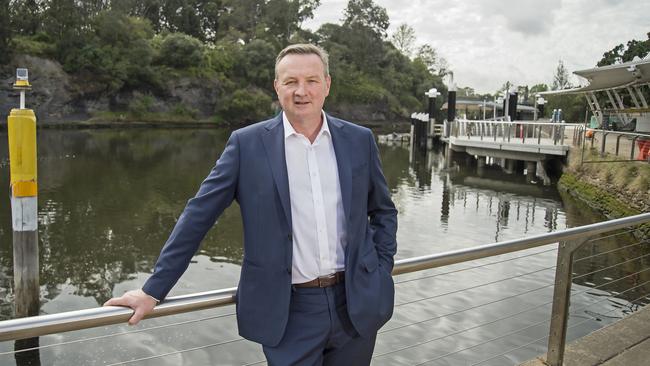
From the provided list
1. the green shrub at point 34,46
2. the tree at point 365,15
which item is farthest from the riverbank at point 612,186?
the tree at point 365,15

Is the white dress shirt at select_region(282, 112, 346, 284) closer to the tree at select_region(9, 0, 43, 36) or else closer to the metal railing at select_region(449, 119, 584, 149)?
the metal railing at select_region(449, 119, 584, 149)

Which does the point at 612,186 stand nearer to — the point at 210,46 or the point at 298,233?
the point at 298,233

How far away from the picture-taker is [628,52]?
Result: 110ft

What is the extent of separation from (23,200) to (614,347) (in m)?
5.49

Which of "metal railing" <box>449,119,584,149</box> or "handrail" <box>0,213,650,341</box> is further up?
"metal railing" <box>449,119,584,149</box>

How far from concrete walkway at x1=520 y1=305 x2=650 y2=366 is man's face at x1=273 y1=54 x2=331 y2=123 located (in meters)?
1.84

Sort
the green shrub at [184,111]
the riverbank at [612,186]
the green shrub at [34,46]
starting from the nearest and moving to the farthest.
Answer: the riverbank at [612,186] → the green shrub at [34,46] → the green shrub at [184,111]

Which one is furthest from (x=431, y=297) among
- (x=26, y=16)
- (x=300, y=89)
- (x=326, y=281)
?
(x=26, y=16)

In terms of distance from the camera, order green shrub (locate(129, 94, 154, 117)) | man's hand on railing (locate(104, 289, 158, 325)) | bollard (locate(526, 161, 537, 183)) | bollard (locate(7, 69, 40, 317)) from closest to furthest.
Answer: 1. man's hand on railing (locate(104, 289, 158, 325))
2. bollard (locate(7, 69, 40, 317))
3. bollard (locate(526, 161, 537, 183))
4. green shrub (locate(129, 94, 154, 117))

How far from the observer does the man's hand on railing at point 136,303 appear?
150 centimetres

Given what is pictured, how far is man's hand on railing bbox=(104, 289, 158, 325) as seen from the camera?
1.50 metres

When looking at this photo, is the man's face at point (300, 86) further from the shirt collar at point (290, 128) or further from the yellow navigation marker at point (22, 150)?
the yellow navigation marker at point (22, 150)

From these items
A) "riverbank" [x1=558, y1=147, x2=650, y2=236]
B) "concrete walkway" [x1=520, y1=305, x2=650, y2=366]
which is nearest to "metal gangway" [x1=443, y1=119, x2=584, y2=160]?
"riverbank" [x1=558, y1=147, x2=650, y2=236]

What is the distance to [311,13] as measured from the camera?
73.2m
